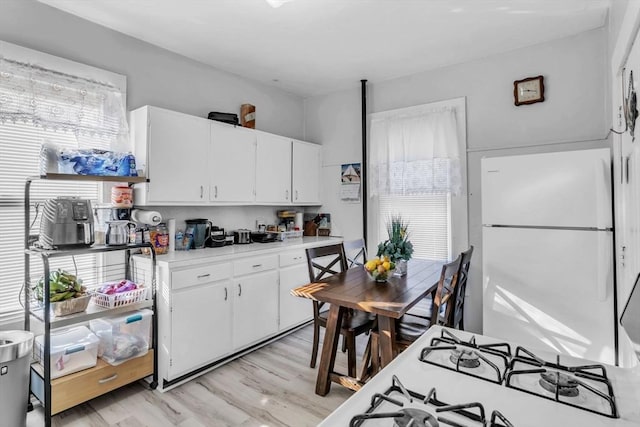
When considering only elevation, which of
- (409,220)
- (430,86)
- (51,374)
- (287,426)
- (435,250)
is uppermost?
(430,86)

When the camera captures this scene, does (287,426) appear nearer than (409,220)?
Yes

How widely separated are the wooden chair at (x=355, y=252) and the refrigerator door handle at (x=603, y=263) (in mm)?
1786

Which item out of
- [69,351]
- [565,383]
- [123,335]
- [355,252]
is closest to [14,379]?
[69,351]

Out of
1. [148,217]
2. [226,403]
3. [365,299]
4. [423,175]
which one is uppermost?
[423,175]

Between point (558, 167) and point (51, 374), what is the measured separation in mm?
3460

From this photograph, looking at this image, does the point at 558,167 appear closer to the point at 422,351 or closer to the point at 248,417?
the point at 422,351

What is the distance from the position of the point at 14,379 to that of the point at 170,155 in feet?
5.54

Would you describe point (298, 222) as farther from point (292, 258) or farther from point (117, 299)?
point (117, 299)

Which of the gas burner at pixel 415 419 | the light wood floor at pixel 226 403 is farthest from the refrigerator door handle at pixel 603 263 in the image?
the gas burner at pixel 415 419

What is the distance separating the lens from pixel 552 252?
90.4 inches

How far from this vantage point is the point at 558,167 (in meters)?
2.28

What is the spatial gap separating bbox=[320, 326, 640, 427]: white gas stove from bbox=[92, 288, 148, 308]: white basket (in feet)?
6.47

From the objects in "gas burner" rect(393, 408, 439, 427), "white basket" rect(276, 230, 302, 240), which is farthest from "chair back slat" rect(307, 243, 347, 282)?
"gas burner" rect(393, 408, 439, 427)

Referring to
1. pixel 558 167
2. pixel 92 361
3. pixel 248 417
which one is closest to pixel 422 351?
pixel 248 417
